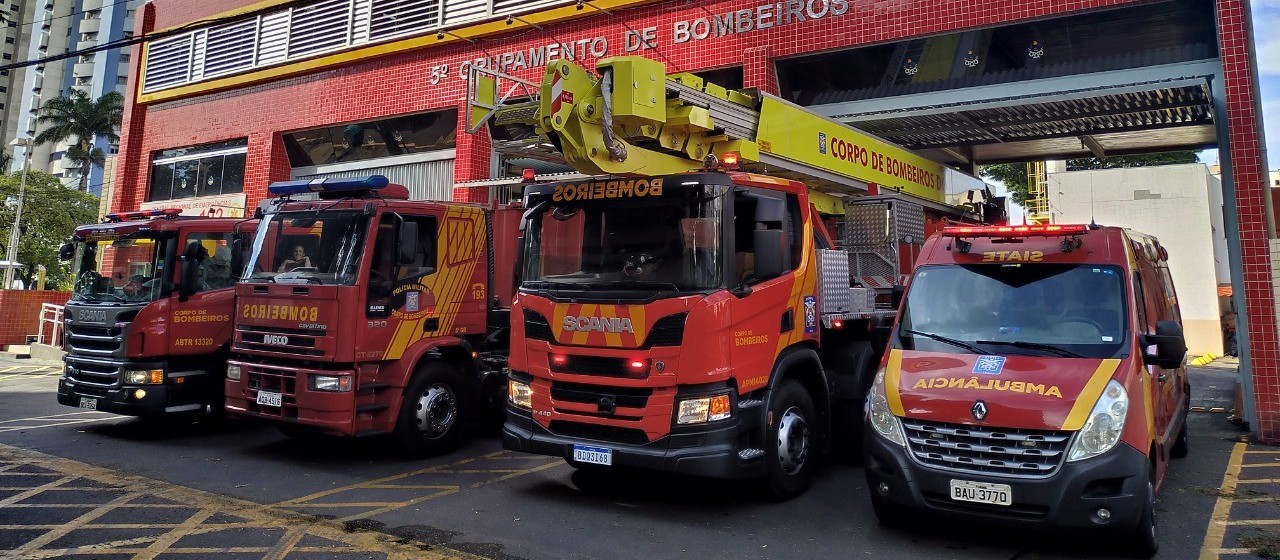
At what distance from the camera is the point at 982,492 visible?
16.4 ft

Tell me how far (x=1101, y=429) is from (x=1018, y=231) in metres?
1.84

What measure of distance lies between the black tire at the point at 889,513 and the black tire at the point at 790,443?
836 millimetres

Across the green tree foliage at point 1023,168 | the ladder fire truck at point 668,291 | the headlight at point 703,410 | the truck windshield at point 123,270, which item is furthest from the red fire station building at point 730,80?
the green tree foliage at point 1023,168

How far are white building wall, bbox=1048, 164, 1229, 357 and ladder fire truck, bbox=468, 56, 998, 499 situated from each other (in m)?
18.4

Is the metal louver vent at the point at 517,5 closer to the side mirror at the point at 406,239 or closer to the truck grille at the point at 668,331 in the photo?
the side mirror at the point at 406,239

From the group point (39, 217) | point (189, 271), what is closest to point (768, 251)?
point (189, 271)

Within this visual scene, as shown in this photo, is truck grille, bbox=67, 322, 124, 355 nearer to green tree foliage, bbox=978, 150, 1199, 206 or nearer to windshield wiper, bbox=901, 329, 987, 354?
windshield wiper, bbox=901, 329, 987, 354

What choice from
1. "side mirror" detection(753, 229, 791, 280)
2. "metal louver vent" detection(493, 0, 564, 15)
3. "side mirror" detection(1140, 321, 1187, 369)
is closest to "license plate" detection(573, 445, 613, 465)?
"side mirror" detection(753, 229, 791, 280)

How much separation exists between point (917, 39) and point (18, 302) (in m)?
24.5

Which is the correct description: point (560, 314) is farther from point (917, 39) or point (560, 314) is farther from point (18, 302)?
point (18, 302)

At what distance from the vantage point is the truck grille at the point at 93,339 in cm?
898

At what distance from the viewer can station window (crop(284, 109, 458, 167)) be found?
A: 15.9 metres

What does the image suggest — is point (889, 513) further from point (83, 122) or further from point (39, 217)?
point (83, 122)

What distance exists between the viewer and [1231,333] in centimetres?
2267
